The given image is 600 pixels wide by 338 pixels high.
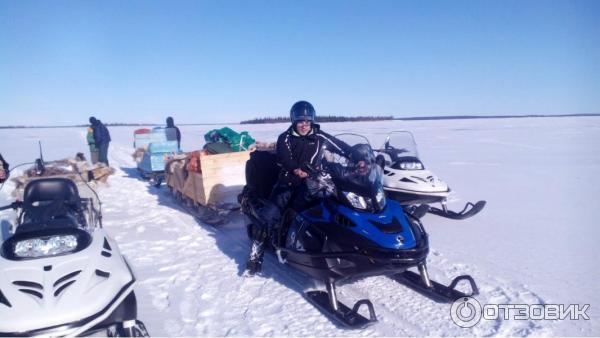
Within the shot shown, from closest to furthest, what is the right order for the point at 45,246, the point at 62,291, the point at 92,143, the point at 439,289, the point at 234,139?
the point at 62,291
the point at 45,246
the point at 439,289
the point at 234,139
the point at 92,143

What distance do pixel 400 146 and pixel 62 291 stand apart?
17.2 ft

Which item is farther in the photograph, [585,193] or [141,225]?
[585,193]

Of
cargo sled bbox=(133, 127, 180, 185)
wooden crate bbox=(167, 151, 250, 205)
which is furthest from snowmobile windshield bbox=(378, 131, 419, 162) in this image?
cargo sled bbox=(133, 127, 180, 185)

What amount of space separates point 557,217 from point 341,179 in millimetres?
4395

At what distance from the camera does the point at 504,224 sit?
5.88 meters

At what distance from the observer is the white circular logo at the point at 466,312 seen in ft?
10.7

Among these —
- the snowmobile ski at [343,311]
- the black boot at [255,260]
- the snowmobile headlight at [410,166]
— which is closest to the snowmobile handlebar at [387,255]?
the snowmobile ski at [343,311]

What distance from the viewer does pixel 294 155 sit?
14.8 ft

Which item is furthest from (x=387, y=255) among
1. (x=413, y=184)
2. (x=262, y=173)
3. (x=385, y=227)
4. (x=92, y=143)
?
(x=92, y=143)

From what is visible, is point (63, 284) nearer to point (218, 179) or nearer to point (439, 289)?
point (439, 289)

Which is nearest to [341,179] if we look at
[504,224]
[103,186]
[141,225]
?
[504,224]

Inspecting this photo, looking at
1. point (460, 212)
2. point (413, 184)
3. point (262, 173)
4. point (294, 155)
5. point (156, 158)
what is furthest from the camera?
point (156, 158)

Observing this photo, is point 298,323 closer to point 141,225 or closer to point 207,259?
point 207,259

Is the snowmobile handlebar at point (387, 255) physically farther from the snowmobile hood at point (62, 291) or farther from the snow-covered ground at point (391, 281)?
the snowmobile hood at point (62, 291)
